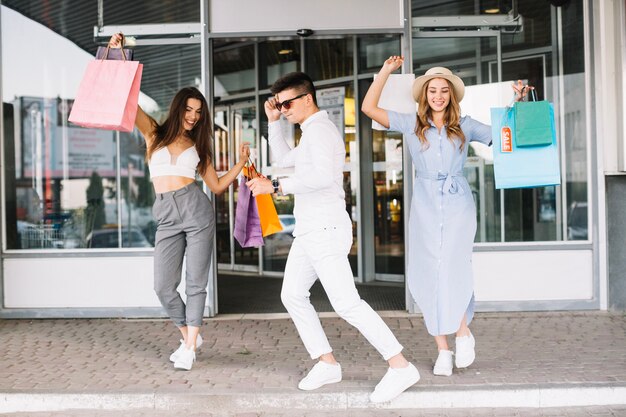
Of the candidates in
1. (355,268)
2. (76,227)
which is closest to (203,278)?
(76,227)

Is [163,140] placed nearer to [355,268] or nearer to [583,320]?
[583,320]

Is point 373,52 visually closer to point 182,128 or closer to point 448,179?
point 182,128

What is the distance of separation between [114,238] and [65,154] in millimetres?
1179

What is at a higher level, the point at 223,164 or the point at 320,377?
the point at 223,164

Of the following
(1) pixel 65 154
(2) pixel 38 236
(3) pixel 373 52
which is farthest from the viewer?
(3) pixel 373 52

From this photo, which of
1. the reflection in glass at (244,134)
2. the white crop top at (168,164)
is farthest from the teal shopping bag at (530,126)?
the reflection in glass at (244,134)

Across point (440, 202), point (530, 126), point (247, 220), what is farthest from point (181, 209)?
point (530, 126)

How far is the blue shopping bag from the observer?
4641mm

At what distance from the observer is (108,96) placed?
4.64 meters

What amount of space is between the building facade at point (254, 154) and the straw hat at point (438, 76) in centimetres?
195

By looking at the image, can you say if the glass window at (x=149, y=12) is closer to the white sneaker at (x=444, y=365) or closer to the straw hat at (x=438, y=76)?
the straw hat at (x=438, y=76)

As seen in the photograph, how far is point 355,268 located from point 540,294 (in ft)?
11.4

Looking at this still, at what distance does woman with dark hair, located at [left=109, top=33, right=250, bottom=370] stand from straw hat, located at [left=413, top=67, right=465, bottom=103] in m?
1.25

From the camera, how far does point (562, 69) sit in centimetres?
708
